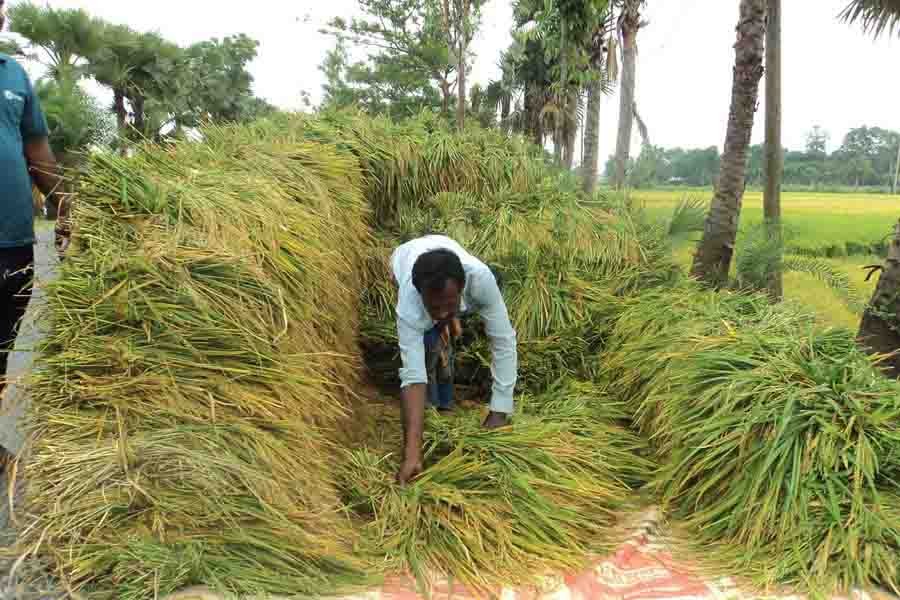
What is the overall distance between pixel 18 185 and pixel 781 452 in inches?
98.9

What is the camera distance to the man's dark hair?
2014 millimetres

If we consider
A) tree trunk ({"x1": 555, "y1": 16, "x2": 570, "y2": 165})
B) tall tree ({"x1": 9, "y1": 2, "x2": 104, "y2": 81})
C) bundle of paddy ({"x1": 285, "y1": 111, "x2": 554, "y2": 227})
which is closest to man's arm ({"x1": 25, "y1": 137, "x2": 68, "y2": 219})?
bundle of paddy ({"x1": 285, "y1": 111, "x2": 554, "y2": 227})

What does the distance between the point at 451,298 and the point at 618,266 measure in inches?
68.6

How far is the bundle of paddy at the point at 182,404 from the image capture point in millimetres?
1373

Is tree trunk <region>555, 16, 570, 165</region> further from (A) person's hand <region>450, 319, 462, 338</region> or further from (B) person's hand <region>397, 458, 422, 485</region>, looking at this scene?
(B) person's hand <region>397, 458, 422, 485</region>

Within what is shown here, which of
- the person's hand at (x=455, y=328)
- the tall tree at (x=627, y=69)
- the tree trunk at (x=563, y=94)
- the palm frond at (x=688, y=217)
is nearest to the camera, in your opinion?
the person's hand at (x=455, y=328)

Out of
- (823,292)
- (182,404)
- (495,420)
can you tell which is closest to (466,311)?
(495,420)

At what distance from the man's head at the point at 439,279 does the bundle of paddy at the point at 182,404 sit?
0.44 metres

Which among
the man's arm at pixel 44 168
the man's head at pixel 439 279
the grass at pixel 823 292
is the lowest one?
the grass at pixel 823 292

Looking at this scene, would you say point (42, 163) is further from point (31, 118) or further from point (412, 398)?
point (412, 398)

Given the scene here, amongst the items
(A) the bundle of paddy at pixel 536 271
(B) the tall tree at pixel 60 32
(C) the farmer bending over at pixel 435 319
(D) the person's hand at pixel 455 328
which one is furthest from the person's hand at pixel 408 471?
(B) the tall tree at pixel 60 32

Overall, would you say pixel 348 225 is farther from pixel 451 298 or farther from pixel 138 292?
pixel 138 292

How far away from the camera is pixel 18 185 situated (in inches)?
74.5

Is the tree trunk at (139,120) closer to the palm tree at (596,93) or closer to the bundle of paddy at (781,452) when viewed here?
the bundle of paddy at (781,452)
